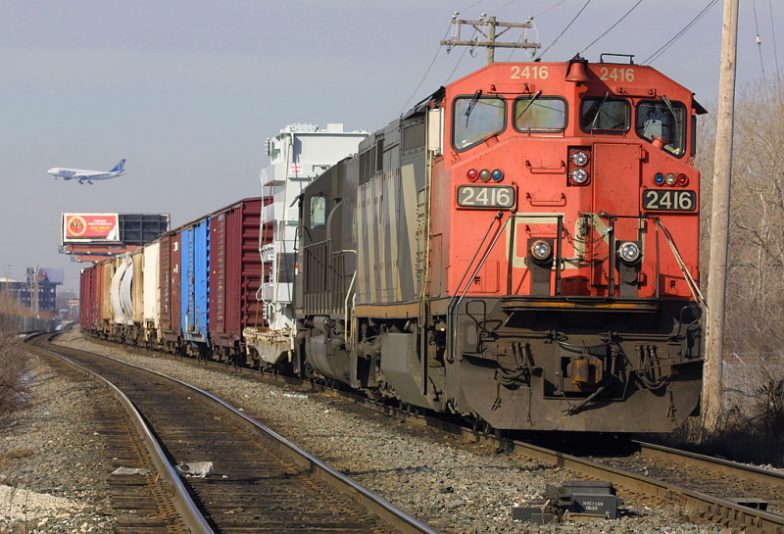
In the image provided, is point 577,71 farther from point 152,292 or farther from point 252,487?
point 152,292

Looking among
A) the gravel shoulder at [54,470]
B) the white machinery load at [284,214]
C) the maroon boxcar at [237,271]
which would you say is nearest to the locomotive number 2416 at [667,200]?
the gravel shoulder at [54,470]

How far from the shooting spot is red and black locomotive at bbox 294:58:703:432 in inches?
415

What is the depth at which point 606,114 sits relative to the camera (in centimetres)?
1095

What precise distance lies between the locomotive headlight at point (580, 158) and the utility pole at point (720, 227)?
305 centimetres

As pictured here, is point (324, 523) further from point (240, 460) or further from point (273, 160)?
point (273, 160)

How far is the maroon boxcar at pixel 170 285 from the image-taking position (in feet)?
113

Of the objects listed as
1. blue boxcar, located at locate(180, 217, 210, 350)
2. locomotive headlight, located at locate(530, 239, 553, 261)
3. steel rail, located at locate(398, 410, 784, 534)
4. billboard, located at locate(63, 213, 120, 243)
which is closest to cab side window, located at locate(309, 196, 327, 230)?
steel rail, located at locate(398, 410, 784, 534)

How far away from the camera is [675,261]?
10766 mm

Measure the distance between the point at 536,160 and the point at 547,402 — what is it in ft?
7.75

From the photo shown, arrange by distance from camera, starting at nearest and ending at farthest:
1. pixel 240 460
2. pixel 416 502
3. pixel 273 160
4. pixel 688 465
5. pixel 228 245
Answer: pixel 416 502, pixel 688 465, pixel 240 460, pixel 228 245, pixel 273 160

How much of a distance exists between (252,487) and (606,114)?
16.4ft

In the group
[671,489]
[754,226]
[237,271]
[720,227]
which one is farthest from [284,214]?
[754,226]

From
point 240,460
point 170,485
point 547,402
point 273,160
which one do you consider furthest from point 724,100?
point 273,160

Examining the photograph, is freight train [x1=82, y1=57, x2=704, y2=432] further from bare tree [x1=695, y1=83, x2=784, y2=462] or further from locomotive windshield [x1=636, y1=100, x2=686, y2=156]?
bare tree [x1=695, y1=83, x2=784, y2=462]
